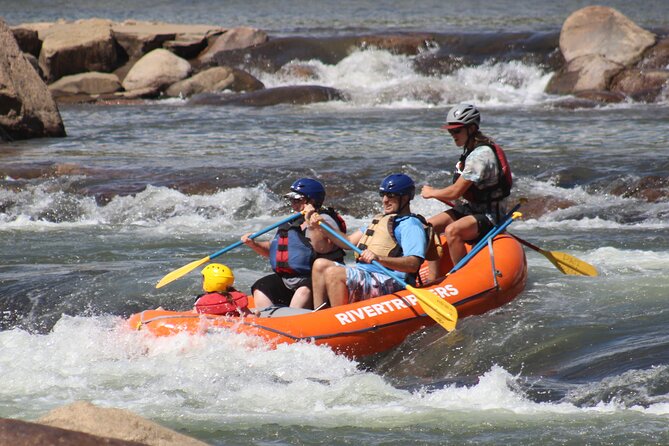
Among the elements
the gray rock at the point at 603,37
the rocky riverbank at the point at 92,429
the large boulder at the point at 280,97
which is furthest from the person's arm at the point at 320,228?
the gray rock at the point at 603,37

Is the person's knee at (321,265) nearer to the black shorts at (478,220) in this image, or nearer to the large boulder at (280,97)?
the black shorts at (478,220)

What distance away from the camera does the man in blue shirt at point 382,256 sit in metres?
6.54

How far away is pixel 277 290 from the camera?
6844 mm

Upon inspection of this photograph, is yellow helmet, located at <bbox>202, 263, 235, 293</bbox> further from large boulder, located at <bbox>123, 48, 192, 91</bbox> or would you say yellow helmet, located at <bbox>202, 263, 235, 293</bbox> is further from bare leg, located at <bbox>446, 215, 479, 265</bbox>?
large boulder, located at <bbox>123, 48, 192, 91</bbox>

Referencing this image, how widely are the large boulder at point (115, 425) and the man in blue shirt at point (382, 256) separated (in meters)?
2.91

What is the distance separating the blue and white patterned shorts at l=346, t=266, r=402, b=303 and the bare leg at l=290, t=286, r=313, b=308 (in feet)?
0.87

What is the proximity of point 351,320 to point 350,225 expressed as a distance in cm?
447

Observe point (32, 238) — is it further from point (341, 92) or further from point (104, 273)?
point (341, 92)

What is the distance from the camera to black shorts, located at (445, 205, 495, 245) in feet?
24.6

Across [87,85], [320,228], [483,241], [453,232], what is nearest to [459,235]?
[453,232]

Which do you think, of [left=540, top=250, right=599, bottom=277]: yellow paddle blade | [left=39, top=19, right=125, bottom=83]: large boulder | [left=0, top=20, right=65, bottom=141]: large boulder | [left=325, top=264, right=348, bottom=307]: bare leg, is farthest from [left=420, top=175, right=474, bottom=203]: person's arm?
[left=39, top=19, right=125, bottom=83]: large boulder

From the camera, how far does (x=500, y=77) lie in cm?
2102

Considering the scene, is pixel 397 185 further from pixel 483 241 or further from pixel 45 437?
pixel 45 437

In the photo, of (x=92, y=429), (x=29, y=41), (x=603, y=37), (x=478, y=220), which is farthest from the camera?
(x=29, y=41)
